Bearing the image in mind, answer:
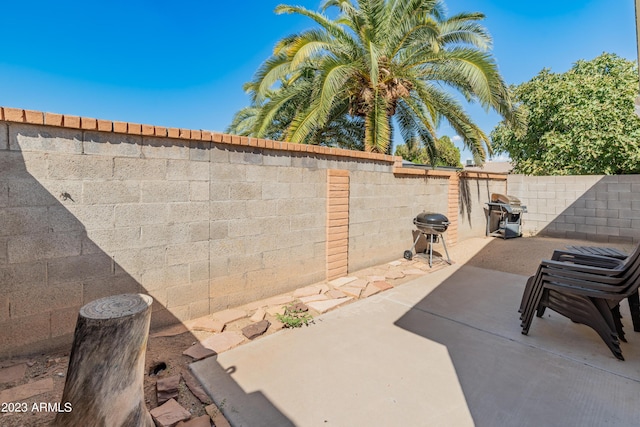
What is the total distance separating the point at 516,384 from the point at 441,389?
0.66 m

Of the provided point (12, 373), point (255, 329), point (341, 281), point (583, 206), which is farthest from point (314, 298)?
point (583, 206)

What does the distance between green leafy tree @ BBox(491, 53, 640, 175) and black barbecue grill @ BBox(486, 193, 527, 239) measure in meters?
5.27

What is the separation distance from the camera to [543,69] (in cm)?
1429

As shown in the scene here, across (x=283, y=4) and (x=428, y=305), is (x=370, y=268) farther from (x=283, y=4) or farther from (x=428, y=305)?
(x=283, y=4)

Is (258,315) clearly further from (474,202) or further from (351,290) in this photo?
(474,202)

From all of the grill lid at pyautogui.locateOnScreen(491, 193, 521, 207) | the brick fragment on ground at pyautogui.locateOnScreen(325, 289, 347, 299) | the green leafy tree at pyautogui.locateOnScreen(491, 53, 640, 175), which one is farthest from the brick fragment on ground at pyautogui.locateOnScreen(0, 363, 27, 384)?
the green leafy tree at pyautogui.locateOnScreen(491, 53, 640, 175)

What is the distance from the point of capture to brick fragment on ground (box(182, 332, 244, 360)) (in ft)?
9.58

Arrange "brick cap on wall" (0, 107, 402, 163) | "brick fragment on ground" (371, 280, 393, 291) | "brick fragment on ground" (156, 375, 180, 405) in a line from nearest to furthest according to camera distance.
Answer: "brick fragment on ground" (156, 375, 180, 405) < "brick cap on wall" (0, 107, 402, 163) < "brick fragment on ground" (371, 280, 393, 291)

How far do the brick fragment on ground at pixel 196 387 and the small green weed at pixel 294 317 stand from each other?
122 centimetres

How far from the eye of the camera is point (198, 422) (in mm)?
2018

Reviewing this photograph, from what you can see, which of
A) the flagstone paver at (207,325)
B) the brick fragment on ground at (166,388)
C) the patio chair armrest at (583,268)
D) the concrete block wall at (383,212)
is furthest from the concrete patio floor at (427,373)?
the concrete block wall at (383,212)

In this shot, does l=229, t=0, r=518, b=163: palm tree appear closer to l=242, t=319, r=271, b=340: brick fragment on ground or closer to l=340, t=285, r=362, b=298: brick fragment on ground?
l=340, t=285, r=362, b=298: brick fragment on ground

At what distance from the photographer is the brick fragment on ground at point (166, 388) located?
2254 millimetres

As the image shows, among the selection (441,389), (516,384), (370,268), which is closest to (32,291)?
(441,389)
